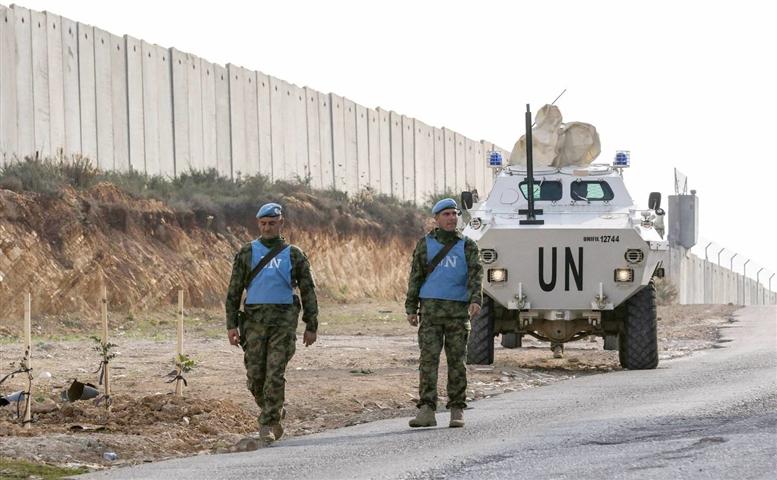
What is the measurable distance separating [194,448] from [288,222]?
2280 centimetres

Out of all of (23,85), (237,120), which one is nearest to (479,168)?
(237,120)

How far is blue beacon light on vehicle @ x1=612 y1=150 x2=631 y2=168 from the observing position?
21703mm

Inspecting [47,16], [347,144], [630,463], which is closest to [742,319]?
[347,144]

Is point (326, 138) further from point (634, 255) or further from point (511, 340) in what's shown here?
point (634, 255)

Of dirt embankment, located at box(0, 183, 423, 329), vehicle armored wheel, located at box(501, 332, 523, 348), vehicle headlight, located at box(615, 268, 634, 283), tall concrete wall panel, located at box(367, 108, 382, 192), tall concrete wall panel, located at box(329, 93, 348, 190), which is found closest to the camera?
vehicle headlight, located at box(615, 268, 634, 283)

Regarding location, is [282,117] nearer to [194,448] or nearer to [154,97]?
[154,97]

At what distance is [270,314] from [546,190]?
9.17 meters

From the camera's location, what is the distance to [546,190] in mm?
21406

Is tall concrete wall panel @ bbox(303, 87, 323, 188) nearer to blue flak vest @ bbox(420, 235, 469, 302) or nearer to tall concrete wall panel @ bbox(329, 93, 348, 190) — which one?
tall concrete wall panel @ bbox(329, 93, 348, 190)

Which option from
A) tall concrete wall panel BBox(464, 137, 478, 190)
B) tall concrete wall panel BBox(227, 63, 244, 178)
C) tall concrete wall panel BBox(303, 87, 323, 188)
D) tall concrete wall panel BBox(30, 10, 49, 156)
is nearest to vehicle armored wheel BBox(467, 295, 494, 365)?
tall concrete wall panel BBox(30, 10, 49, 156)

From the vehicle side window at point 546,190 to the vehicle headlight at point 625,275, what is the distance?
1.87 metres

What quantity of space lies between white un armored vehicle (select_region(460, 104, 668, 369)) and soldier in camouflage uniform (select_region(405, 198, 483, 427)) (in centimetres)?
623

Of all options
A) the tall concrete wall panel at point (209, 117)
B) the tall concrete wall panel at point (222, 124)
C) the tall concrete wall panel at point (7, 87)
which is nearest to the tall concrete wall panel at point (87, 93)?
the tall concrete wall panel at point (7, 87)

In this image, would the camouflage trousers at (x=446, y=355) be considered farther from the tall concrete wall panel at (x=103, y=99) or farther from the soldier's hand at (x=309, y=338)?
the tall concrete wall panel at (x=103, y=99)
